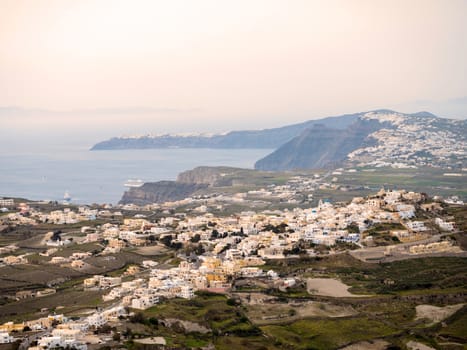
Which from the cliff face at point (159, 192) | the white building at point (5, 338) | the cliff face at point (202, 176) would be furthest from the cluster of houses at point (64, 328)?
the cliff face at point (202, 176)

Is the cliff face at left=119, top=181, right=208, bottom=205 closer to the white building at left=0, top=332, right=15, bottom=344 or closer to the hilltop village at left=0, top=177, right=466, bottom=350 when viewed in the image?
the hilltop village at left=0, top=177, right=466, bottom=350

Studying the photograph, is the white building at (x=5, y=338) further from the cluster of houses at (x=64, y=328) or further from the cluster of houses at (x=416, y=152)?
the cluster of houses at (x=416, y=152)

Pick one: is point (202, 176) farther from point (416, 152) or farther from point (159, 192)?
point (416, 152)

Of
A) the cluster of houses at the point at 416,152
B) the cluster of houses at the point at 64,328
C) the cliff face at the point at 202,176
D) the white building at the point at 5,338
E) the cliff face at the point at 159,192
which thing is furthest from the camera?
the cliff face at the point at 202,176

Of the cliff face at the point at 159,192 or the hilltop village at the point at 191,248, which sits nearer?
the hilltop village at the point at 191,248

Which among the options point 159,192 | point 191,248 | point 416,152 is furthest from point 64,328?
point 416,152

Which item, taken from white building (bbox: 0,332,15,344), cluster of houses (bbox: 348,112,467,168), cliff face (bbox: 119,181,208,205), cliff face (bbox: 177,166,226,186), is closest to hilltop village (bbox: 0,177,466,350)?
white building (bbox: 0,332,15,344)

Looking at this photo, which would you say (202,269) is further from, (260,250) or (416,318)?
(416,318)
